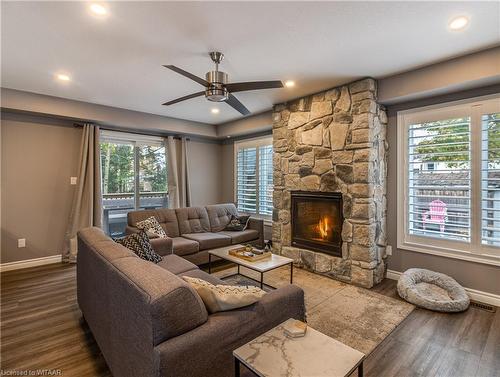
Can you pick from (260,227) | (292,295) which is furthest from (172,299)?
(260,227)

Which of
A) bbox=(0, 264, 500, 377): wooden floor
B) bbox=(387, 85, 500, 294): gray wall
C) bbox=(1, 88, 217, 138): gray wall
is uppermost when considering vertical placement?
bbox=(1, 88, 217, 138): gray wall

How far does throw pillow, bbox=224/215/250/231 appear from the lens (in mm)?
4836

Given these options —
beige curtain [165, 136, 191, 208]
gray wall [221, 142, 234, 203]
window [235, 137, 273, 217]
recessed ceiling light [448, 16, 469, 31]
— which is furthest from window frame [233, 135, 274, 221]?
recessed ceiling light [448, 16, 469, 31]

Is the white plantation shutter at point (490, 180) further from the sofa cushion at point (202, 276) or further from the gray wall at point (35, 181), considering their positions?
the gray wall at point (35, 181)

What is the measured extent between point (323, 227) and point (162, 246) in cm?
Result: 233

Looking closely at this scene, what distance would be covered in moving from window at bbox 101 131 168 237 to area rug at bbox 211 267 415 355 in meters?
2.75

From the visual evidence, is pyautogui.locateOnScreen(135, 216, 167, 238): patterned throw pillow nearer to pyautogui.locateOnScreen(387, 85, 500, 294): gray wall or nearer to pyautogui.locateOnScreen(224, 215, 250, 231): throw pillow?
pyautogui.locateOnScreen(224, 215, 250, 231): throw pillow

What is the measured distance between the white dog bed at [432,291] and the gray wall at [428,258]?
14 centimetres

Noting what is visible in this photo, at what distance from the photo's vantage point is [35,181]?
422 cm

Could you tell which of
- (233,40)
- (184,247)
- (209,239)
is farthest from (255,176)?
(233,40)

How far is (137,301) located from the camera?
1.28 m

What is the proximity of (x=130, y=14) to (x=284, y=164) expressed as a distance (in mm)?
2994

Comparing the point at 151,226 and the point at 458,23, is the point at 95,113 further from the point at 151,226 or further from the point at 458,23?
the point at 458,23

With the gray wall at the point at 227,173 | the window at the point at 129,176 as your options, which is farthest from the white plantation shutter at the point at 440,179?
the window at the point at 129,176
